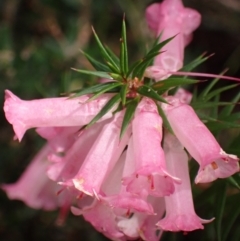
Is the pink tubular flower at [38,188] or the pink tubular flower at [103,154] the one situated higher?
the pink tubular flower at [103,154]

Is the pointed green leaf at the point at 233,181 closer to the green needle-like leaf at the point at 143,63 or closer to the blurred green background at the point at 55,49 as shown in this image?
the green needle-like leaf at the point at 143,63

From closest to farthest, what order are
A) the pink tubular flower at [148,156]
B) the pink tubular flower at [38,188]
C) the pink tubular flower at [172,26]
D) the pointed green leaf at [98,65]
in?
the pink tubular flower at [148,156]
the pointed green leaf at [98,65]
the pink tubular flower at [172,26]
the pink tubular flower at [38,188]

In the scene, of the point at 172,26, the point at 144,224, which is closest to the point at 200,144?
the point at 144,224

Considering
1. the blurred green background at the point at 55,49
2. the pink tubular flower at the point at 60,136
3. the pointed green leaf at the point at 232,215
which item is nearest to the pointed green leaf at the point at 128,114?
the pink tubular flower at the point at 60,136

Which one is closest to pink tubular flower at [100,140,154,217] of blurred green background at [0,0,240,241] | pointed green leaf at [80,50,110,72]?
pointed green leaf at [80,50,110,72]

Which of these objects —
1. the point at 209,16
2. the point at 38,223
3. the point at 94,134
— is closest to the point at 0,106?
the point at 38,223

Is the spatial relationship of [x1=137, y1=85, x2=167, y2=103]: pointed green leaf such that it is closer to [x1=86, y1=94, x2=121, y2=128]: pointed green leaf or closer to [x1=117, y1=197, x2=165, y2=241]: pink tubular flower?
[x1=86, y1=94, x2=121, y2=128]: pointed green leaf

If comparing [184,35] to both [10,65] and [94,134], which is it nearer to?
[94,134]
